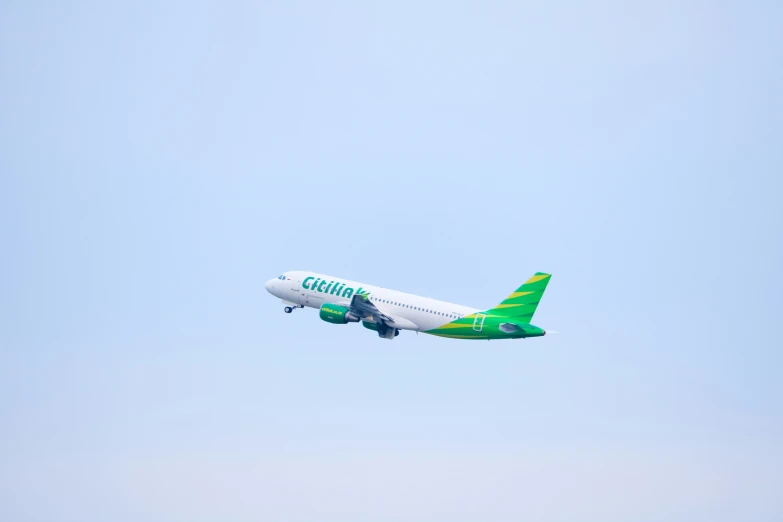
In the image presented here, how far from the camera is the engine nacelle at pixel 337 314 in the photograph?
107562mm

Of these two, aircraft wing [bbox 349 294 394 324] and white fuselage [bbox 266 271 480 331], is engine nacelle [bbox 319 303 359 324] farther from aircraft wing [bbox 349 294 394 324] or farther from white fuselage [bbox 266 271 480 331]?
white fuselage [bbox 266 271 480 331]

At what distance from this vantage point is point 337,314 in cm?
10781

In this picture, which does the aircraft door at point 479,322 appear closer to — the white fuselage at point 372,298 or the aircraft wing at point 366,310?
the white fuselage at point 372,298

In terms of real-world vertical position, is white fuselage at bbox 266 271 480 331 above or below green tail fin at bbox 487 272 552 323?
above

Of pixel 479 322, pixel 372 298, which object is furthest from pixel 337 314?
pixel 479 322

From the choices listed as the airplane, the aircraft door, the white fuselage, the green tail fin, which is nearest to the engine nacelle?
the airplane

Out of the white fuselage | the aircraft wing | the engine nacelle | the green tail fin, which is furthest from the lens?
the engine nacelle

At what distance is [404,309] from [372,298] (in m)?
3.00

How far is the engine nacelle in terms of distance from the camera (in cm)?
10756

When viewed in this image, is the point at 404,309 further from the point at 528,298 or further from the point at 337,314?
the point at 528,298

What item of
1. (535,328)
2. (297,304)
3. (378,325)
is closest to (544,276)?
A: (535,328)

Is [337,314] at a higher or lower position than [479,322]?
higher

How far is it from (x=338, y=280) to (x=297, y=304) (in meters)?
5.29

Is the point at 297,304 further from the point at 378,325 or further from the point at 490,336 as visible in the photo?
the point at 490,336
